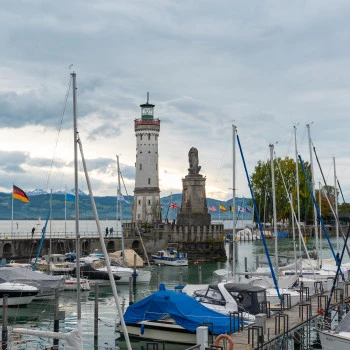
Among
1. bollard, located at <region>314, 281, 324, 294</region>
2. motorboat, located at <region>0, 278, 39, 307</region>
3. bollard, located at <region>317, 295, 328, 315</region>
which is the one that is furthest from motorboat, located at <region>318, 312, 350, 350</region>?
motorboat, located at <region>0, 278, 39, 307</region>

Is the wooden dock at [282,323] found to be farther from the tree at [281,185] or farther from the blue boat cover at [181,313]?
the tree at [281,185]

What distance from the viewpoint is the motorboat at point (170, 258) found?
71.9 m

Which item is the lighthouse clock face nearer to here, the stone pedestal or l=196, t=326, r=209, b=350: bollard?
the stone pedestal

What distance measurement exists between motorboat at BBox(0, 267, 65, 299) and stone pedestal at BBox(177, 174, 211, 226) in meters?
37.6

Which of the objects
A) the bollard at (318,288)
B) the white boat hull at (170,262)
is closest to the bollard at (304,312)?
the bollard at (318,288)

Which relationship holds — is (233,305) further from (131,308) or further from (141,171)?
(141,171)

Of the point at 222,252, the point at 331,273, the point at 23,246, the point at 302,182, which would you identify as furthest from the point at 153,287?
the point at 302,182

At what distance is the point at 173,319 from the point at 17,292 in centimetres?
1506

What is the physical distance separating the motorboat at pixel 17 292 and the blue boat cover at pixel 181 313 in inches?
489

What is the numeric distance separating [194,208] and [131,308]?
5189 cm

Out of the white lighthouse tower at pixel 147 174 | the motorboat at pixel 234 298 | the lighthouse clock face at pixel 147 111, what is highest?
the lighthouse clock face at pixel 147 111

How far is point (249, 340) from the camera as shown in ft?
78.2

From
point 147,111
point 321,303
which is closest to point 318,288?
point 321,303

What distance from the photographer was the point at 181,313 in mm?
27219
